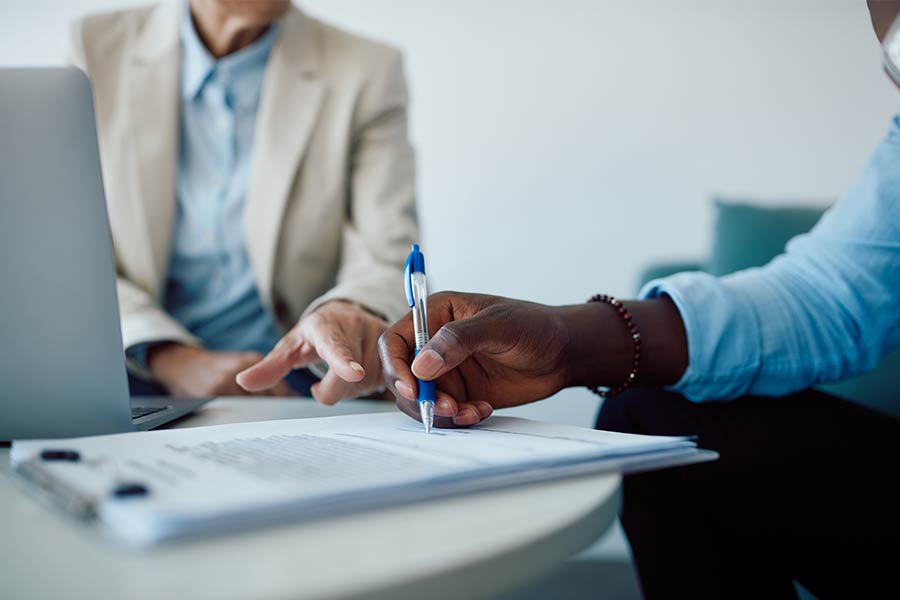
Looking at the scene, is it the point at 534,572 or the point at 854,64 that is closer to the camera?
the point at 534,572

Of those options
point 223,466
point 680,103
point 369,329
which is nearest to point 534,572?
point 223,466

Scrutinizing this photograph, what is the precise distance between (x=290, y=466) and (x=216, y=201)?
3.88 ft

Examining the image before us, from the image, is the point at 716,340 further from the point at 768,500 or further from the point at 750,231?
the point at 750,231

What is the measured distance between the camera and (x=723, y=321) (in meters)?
0.73

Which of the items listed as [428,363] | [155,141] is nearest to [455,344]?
[428,363]

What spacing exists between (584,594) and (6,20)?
214cm

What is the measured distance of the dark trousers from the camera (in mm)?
619

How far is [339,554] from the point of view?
0.96ft

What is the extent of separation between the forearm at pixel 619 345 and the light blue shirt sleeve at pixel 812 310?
0.05 feet

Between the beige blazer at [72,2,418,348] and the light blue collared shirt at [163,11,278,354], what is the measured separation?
0.04m

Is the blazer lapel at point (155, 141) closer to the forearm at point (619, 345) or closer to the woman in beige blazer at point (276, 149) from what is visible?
the woman in beige blazer at point (276, 149)

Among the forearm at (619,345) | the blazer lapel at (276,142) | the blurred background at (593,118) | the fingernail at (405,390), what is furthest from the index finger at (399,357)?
the blurred background at (593,118)

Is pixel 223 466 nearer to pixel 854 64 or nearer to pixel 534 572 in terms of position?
pixel 534 572

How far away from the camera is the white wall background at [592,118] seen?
1.96 meters
